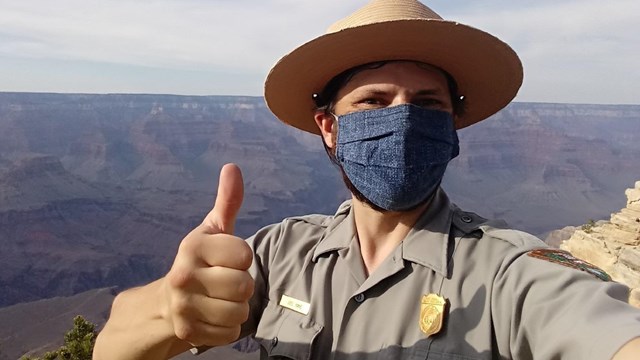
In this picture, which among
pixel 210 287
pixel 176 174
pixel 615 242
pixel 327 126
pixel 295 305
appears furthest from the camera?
pixel 176 174

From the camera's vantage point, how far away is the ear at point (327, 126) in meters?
2.96

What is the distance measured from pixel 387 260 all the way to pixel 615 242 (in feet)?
46.1

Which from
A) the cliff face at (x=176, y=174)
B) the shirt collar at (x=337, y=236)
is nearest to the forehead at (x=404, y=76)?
the shirt collar at (x=337, y=236)

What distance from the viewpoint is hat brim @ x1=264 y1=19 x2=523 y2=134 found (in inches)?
100

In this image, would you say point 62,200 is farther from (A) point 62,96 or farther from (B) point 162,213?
(A) point 62,96

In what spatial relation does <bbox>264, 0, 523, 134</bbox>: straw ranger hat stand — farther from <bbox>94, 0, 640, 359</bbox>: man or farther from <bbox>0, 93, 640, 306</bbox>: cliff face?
<bbox>0, 93, 640, 306</bbox>: cliff face

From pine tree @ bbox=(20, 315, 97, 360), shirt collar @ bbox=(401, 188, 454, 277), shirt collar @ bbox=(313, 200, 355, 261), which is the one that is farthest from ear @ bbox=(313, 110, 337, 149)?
pine tree @ bbox=(20, 315, 97, 360)

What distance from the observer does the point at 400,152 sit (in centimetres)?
260

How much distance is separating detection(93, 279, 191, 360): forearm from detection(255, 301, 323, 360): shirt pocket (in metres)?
0.46

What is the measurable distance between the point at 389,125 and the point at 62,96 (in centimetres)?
12609

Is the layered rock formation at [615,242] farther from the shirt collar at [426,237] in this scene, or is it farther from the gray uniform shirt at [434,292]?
the gray uniform shirt at [434,292]

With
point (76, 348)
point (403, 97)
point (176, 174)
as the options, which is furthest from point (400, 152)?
point (176, 174)

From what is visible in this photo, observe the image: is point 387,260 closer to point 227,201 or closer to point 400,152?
point 400,152

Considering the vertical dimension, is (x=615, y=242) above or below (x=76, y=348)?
above
